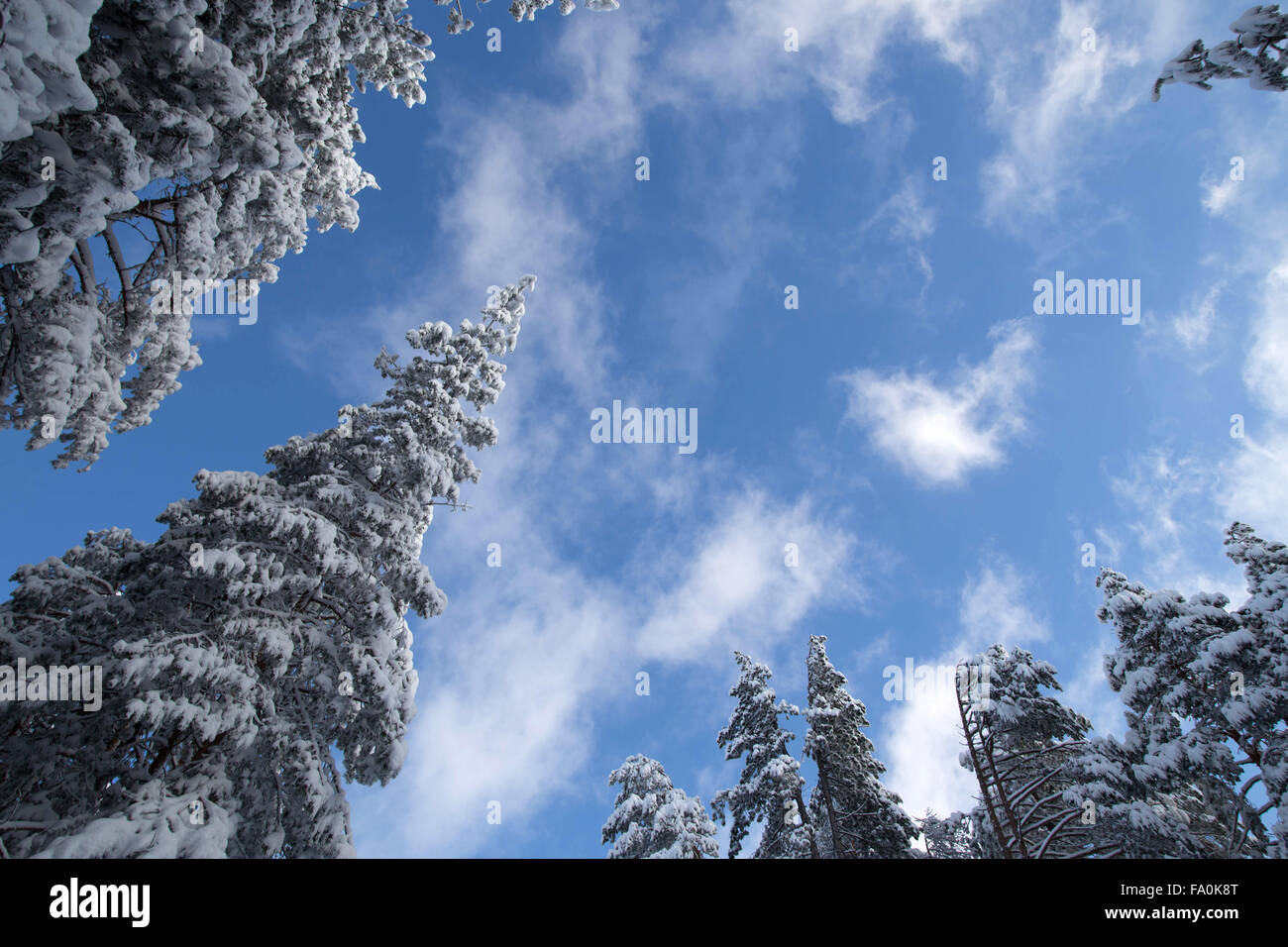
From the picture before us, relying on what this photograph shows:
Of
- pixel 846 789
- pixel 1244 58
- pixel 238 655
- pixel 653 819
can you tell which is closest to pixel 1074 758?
pixel 846 789

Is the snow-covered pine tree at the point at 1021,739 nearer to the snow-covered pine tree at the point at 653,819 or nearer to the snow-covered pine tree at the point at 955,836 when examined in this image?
the snow-covered pine tree at the point at 955,836

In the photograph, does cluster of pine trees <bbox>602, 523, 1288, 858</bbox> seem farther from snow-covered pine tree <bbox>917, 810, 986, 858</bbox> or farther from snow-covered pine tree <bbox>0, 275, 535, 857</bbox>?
snow-covered pine tree <bbox>0, 275, 535, 857</bbox>

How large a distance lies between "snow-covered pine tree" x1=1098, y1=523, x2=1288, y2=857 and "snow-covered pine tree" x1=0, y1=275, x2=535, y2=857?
14.8 m

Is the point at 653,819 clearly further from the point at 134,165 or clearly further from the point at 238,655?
the point at 134,165

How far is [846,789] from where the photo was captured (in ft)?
55.6

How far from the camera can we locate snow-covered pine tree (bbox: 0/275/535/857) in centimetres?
745

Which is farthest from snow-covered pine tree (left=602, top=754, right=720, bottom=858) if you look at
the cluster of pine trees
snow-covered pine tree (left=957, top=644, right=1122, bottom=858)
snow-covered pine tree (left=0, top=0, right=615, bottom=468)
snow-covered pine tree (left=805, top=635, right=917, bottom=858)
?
snow-covered pine tree (left=0, top=0, right=615, bottom=468)

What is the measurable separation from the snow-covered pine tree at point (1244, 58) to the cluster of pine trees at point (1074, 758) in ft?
33.6

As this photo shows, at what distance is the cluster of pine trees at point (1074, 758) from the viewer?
10.6 meters

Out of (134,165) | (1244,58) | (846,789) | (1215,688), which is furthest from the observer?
(846,789)

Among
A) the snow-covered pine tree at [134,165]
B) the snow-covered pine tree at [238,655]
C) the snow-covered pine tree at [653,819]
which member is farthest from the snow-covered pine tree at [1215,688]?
the snow-covered pine tree at [134,165]

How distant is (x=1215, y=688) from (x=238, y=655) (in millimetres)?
17799

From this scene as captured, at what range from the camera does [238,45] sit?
31.3ft
